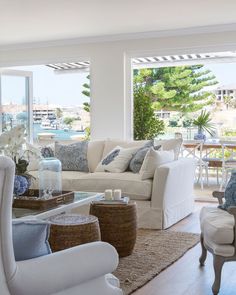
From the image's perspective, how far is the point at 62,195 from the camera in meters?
3.70

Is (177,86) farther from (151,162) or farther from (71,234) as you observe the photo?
(71,234)

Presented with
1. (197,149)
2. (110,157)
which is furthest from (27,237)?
(197,149)

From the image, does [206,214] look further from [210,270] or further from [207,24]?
[207,24]

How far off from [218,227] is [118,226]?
1.06m

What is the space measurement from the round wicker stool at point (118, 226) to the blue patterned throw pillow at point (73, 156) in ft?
7.00

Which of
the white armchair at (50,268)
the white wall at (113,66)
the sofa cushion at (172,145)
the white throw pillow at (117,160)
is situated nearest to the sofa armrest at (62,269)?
the white armchair at (50,268)

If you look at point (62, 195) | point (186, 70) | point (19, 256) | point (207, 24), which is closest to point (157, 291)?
point (62, 195)

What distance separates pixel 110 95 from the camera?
7.04 meters

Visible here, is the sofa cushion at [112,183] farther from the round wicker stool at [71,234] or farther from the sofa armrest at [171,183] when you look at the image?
the round wicker stool at [71,234]

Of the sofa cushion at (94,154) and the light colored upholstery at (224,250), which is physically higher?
the sofa cushion at (94,154)

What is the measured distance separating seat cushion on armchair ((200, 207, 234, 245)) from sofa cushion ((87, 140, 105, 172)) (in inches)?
107

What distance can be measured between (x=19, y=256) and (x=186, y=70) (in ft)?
29.0

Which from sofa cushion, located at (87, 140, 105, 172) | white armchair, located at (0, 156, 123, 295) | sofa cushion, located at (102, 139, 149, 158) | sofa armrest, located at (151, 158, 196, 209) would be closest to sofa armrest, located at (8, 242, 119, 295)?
white armchair, located at (0, 156, 123, 295)

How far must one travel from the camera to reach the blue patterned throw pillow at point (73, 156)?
6.07 metres
